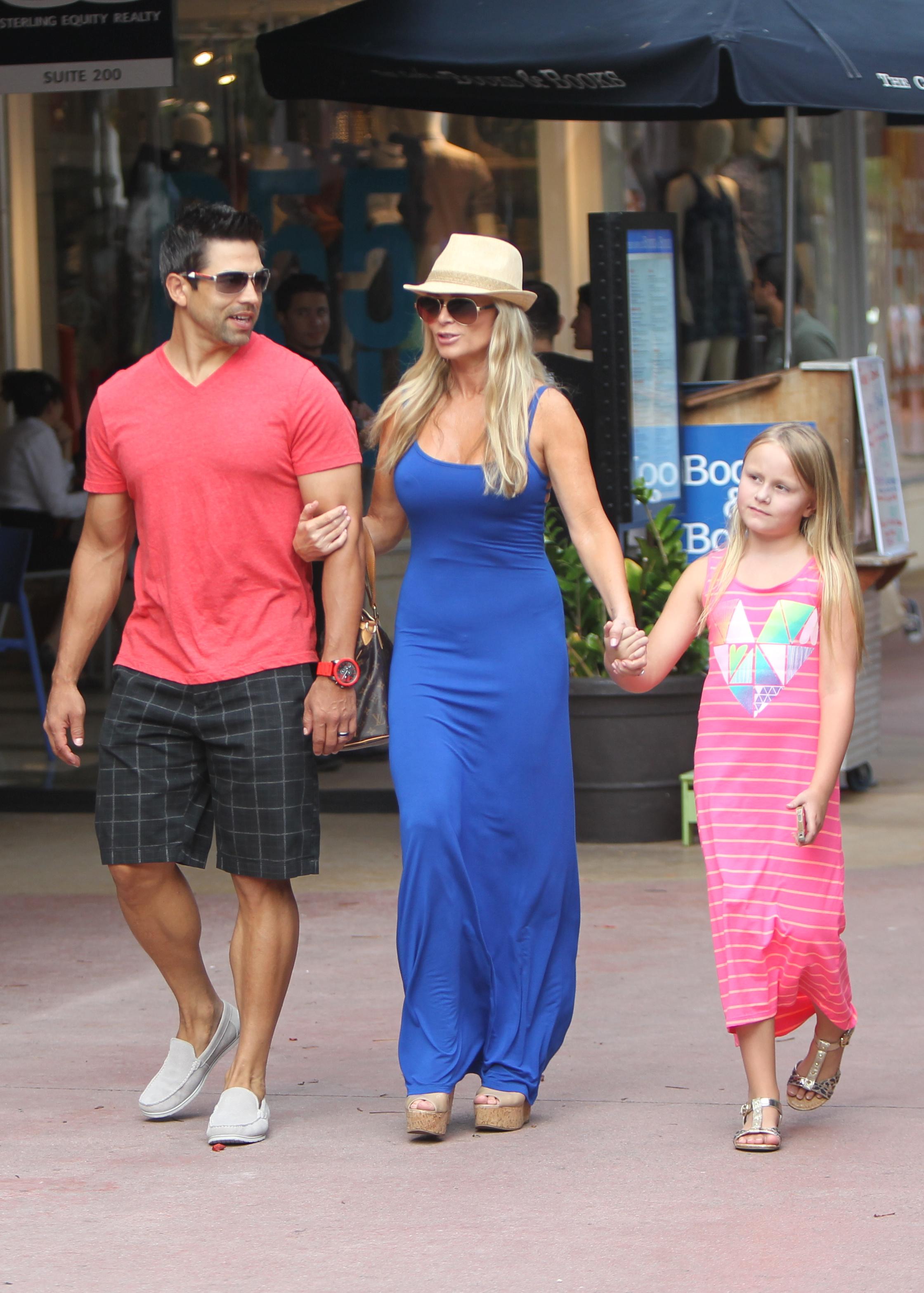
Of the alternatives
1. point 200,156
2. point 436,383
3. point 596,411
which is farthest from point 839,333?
point 436,383

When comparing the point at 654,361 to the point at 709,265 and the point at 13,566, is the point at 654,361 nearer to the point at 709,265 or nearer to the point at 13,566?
the point at 13,566

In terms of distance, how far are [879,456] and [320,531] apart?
4329 millimetres

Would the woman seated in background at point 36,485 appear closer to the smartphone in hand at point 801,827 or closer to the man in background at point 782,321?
the man in background at point 782,321

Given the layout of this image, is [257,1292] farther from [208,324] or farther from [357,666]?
[208,324]

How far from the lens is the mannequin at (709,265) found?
38.9ft

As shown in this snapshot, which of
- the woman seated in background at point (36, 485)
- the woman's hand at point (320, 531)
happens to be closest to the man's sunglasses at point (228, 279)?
the woman's hand at point (320, 531)

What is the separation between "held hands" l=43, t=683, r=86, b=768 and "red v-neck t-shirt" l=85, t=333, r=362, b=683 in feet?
0.62

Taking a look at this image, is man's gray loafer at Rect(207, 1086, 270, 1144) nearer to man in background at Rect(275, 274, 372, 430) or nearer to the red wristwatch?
the red wristwatch

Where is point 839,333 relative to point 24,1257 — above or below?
above

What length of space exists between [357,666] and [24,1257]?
1.43 meters

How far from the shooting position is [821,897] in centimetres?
423

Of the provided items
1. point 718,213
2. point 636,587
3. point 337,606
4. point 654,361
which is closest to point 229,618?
point 337,606

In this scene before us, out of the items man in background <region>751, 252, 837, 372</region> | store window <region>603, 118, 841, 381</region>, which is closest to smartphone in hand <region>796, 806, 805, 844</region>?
man in background <region>751, 252, 837, 372</region>

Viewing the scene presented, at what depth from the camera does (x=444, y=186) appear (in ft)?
34.3
